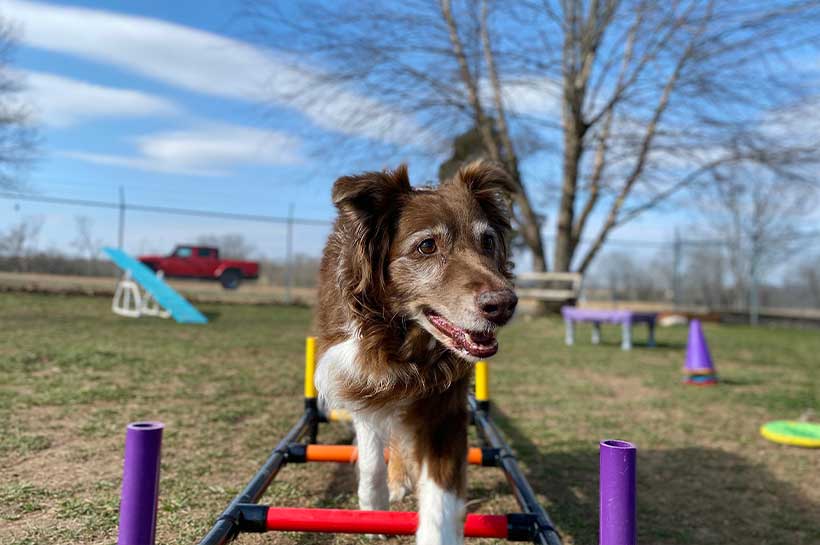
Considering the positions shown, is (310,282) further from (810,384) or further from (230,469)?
(230,469)

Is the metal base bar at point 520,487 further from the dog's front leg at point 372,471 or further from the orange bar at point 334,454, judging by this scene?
the dog's front leg at point 372,471

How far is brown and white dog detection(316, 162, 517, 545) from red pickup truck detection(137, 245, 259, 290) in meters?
16.8

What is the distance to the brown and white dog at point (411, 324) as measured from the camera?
8.83 ft

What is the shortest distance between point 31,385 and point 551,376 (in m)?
6.38

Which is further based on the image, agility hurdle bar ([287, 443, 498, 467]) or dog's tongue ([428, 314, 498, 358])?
agility hurdle bar ([287, 443, 498, 467])

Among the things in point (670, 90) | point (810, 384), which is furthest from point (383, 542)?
point (670, 90)

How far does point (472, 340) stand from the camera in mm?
2502

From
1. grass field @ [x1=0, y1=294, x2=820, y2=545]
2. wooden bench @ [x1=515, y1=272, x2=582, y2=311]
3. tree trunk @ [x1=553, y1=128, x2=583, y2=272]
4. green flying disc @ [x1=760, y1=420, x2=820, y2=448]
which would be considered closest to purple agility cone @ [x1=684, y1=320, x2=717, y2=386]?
grass field @ [x1=0, y1=294, x2=820, y2=545]

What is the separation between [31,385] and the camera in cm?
585

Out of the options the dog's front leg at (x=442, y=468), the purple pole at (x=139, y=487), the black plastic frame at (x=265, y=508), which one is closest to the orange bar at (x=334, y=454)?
the black plastic frame at (x=265, y=508)

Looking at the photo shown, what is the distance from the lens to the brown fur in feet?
9.12

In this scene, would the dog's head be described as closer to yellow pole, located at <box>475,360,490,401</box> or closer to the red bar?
the red bar

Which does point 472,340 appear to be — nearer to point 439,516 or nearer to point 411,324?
point 411,324

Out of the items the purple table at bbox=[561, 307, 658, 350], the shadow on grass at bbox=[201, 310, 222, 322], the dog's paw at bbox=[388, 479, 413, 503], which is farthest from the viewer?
the shadow on grass at bbox=[201, 310, 222, 322]
